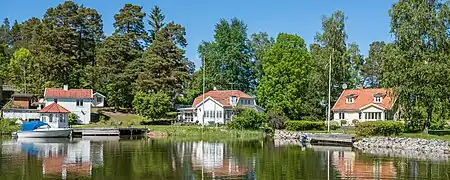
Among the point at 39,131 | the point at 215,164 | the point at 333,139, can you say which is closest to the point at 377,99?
the point at 333,139

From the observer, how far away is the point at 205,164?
1137 inches

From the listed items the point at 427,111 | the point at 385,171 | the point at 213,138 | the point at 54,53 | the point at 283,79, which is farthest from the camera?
the point at 54,53

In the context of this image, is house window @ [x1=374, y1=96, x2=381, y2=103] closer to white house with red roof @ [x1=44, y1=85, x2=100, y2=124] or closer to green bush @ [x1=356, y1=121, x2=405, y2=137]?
green bush @ [x1=356, y1=121, x2=405, y2=137]

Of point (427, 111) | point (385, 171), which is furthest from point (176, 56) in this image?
point (385, 171)

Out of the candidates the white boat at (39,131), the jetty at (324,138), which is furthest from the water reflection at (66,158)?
the jetty at (324,138)

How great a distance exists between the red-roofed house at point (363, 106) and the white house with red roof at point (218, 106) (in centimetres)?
1009

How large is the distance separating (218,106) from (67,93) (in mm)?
18452

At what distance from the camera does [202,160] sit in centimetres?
3106

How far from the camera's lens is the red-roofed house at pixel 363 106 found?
5997 cm

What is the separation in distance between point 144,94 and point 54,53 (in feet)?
→ 48.4

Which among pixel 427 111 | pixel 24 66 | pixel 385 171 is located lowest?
pixel 385 171

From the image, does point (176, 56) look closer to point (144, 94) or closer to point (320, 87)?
point (144, 94)

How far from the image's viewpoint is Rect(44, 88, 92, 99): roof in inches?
2525

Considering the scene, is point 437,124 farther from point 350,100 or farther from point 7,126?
point 7,126
